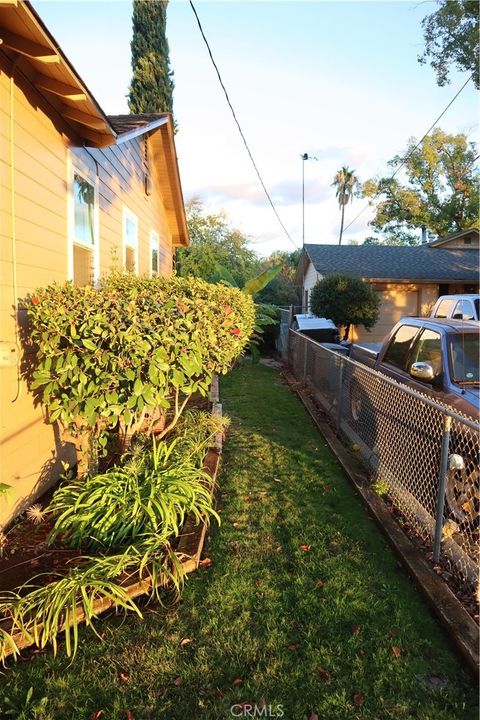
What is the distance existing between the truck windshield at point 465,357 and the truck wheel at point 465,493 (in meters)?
1.22

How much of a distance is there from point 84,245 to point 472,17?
48.9 feet

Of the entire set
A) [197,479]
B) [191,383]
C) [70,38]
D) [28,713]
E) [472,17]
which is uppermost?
[472,17]

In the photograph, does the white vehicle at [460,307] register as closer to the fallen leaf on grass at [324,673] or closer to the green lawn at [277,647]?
the green lawn at [277,647]

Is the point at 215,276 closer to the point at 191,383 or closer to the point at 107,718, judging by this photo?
the point at 191,383

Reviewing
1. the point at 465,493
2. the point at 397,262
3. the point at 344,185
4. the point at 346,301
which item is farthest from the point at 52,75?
the point at 344,185

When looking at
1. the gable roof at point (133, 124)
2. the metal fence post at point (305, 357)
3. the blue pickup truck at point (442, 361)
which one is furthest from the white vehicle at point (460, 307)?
the gable roof at point (133, 124)

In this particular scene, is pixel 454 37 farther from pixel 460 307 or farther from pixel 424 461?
pixel 424 461

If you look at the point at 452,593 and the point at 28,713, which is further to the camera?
the point at 452,593

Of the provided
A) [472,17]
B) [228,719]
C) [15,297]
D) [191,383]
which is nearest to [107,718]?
[228,719]

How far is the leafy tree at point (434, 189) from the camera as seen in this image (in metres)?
33.3

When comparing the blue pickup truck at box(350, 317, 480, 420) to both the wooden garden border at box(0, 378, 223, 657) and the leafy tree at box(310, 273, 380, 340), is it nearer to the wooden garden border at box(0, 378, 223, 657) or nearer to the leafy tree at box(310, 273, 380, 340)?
the wooden garden border at box(0, 378, 223, 657)

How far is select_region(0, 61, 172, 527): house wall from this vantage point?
371 centimetres

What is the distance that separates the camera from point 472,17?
1415cm

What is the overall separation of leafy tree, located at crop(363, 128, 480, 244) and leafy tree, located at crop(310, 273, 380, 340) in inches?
698
